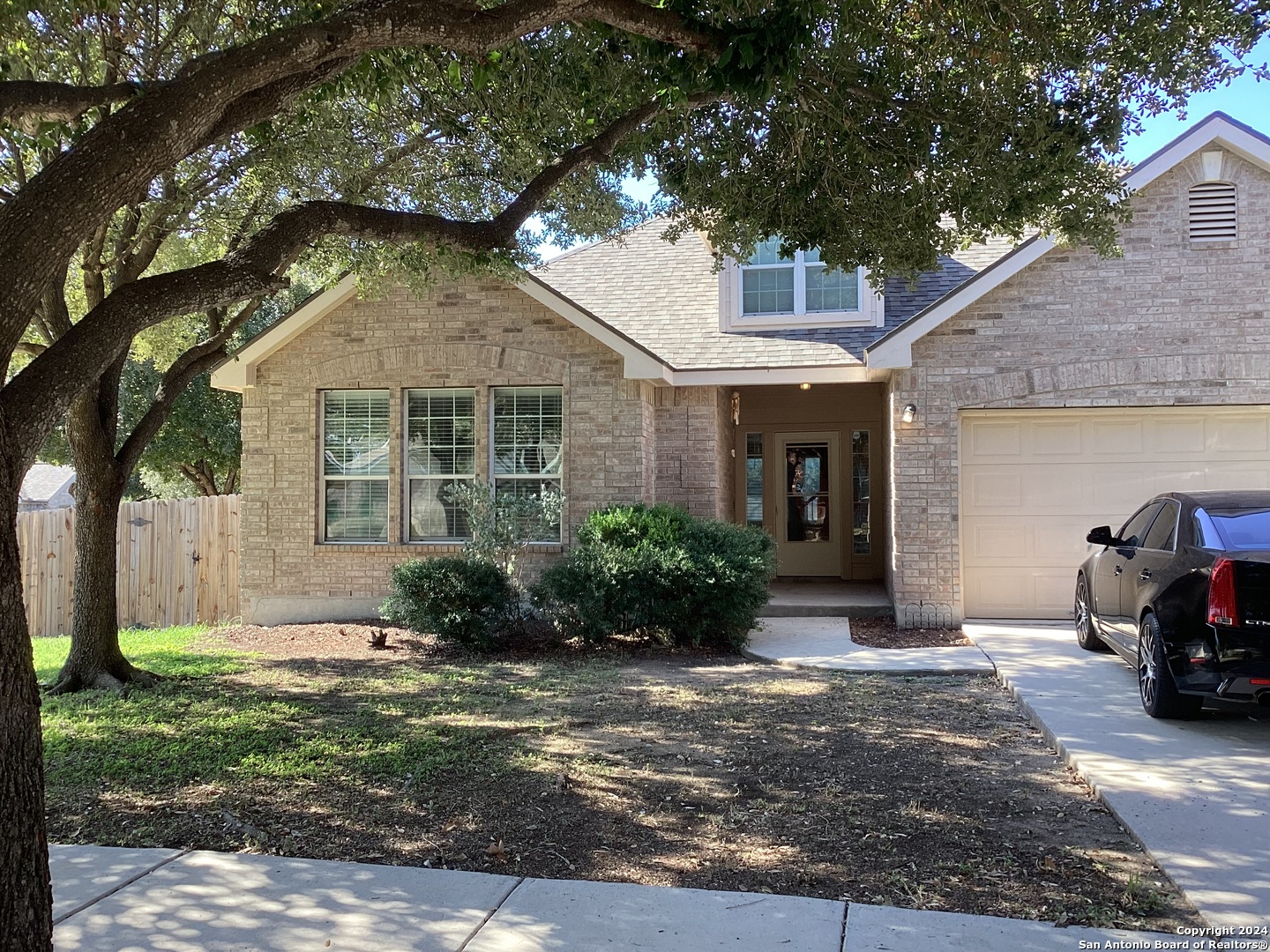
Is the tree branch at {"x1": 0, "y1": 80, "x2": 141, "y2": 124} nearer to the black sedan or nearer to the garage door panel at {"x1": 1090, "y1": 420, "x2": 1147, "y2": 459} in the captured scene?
the black sedan

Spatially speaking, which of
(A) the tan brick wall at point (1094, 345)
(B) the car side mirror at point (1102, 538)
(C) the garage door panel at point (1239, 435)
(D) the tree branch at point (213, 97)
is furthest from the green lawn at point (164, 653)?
(C) the garage door panel at point (1239, 435)

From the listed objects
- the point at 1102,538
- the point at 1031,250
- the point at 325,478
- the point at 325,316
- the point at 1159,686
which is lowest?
the point at 1159,686

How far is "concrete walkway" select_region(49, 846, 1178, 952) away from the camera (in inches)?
147

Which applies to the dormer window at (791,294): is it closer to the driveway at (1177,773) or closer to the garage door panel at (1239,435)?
the garage door panel at (1239,435)

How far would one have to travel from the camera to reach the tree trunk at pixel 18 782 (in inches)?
125

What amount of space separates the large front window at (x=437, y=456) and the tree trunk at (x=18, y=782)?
9360mm

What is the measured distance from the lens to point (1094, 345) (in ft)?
36.2

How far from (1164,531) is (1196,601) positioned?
1.21 meters

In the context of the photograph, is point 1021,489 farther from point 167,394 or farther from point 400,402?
point 167,394

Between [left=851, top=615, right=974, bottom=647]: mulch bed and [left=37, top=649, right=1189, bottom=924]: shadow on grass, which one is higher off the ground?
[left=851, top=615, right=974, bottom=647]: mulch bed

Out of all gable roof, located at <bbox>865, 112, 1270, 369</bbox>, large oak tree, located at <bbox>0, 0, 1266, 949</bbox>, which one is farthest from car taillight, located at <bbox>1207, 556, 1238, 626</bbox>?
gable roof, located at <bbox>865, 112, 1270, 369</bbox>

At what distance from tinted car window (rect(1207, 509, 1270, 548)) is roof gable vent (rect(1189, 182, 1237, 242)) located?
18.1ft

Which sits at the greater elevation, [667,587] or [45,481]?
[45,481]

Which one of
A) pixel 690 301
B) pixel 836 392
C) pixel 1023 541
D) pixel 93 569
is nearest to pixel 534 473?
pixel 690 301
